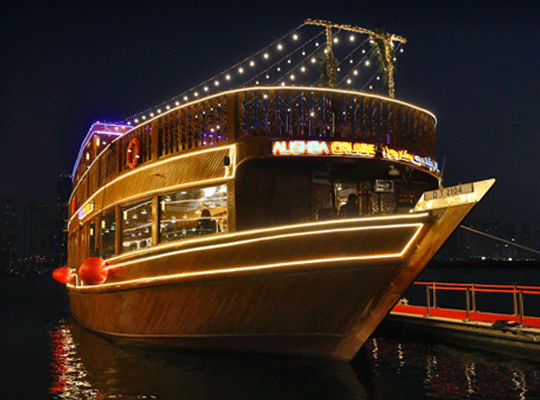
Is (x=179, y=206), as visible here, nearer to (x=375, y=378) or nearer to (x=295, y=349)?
(x=295, y=349)

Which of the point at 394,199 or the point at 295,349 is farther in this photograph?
the point at 394,199

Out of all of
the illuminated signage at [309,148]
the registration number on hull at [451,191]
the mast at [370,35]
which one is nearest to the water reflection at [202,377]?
the registration number on hull at [451,191]

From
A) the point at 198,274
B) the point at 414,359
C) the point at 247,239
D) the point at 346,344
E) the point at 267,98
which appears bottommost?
the point at 414,359

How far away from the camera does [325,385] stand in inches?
306

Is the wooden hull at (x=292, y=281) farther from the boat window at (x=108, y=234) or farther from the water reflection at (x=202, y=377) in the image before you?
the boat window at (x=108, y=234)

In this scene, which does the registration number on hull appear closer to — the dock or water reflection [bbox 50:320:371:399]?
water reflection [bbox 50:320:371:399]

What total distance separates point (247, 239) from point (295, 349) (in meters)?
1.88

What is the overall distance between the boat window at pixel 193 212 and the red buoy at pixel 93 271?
1309 mm

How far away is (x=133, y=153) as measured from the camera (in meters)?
10.8

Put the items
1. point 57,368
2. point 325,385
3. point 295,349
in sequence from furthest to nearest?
point 57,368 → point 295,349 → point 325,385

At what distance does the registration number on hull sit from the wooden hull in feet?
0.48

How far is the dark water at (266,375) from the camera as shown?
7.73 metres

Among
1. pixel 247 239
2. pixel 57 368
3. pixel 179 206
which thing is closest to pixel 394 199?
pixel 247 239

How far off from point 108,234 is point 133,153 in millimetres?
3820
